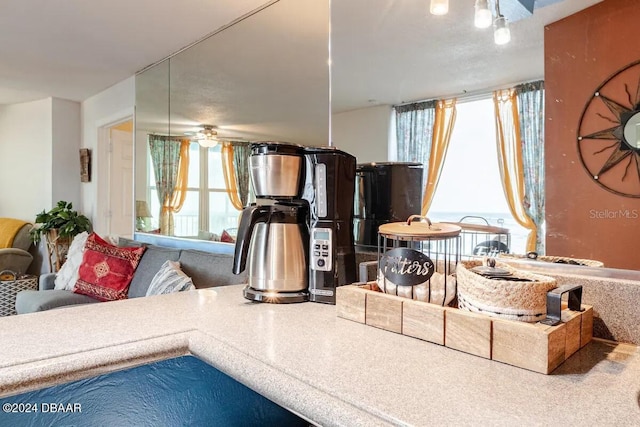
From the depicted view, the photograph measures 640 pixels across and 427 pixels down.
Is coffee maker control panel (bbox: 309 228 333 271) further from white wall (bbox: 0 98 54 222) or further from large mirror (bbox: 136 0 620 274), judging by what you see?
white wall (bbox: 0 98 54 222)

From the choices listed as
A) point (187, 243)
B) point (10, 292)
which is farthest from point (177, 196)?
point (10, 292)

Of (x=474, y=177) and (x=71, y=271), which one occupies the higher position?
(x=474, y=177)

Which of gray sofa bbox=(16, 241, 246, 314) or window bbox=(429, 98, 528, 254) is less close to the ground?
window bbox=(429, 98, 528, 254)

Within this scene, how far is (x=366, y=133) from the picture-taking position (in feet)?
4.92

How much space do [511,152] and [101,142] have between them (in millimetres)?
4754

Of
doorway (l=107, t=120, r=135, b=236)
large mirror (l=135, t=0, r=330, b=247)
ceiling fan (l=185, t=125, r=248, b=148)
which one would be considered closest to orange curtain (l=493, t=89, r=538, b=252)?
large mirror (l=135, t=0, r=330, b=247)

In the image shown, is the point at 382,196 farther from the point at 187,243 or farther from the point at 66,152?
the point at 66,152

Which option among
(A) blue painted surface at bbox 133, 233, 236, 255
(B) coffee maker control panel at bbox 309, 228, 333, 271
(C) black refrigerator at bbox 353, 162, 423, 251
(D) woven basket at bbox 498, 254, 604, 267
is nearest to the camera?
(D) woven basket at bbox 498, 254, 604, 267

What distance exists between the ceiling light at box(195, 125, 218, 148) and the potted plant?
7.31 ft

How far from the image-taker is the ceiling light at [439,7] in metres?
1.22

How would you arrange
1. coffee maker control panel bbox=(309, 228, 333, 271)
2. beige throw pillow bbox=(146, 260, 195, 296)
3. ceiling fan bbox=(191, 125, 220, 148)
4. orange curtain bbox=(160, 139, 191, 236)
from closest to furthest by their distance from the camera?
coffee maker control panel bbox=(309, 228, 333, 271), beige throw pillow bbox=(146, 260, 195, 296), ceiling fan bbox=(191, 125, 220, 148), orange curtain bbox=(160, 139, 191, 236)

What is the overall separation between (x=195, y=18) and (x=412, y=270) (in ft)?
8.31

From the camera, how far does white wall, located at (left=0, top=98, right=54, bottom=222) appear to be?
4.95 m

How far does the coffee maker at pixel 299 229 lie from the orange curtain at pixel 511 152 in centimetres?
42
